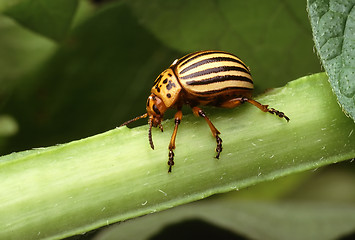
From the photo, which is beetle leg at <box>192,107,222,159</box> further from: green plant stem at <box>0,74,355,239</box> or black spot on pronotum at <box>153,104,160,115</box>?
black spot on pronotum at <box>153,104,160,115</box>

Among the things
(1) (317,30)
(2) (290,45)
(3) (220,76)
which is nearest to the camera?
(1) (317,30)

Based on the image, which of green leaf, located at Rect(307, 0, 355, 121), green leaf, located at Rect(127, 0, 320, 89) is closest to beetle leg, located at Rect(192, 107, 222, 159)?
green leaf, located at Rect(307, 0, 355, 121)

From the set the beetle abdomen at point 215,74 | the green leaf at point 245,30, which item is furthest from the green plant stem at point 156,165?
the green leaf at point 245,30

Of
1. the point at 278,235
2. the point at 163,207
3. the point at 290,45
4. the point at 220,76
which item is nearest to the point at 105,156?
the point at 163,207

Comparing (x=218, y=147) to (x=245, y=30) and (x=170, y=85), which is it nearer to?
(x=170, y=85)

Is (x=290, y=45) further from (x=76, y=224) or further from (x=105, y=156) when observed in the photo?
(x=76, y=224)

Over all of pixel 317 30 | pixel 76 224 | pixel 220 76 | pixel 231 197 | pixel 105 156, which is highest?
pixel 317 30

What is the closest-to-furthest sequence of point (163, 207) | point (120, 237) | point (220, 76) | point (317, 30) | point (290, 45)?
point (317, 30) → point (163, 207) → point (220, 76) → point (120, 237) → point (290, 45)

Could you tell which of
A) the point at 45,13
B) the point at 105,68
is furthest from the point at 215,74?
the point at 105,68
